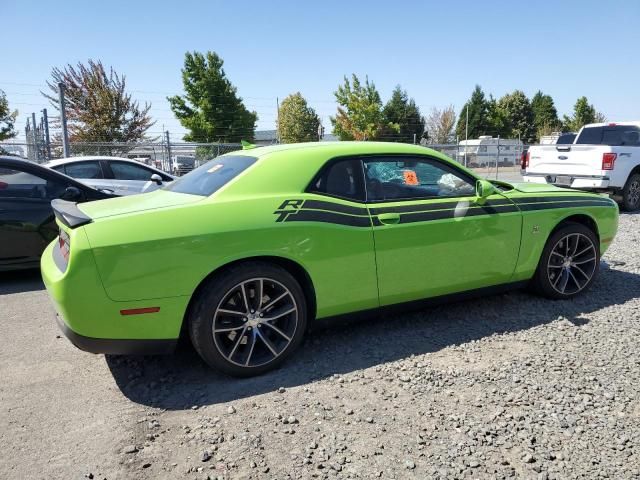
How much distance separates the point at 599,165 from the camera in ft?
29.7

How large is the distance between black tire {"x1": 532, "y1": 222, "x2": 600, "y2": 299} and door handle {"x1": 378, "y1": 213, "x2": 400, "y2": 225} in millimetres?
1595

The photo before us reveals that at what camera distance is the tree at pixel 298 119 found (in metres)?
43.4

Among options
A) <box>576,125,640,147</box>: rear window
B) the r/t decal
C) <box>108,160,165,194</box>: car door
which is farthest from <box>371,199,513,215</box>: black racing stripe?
<box>576,125,640,147</box>: rear window

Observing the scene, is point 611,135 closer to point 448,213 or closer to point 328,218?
point 448,213

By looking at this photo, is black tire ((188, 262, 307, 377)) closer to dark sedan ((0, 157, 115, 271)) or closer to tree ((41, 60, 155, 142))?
dark sedan ((0, 157, 115, 271))

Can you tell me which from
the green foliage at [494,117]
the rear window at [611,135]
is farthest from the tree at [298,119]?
the rear window at [611,135]

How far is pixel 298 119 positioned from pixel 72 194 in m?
39.7

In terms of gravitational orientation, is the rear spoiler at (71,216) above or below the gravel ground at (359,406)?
above

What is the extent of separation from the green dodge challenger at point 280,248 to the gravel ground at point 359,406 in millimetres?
307

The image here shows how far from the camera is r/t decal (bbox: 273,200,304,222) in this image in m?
3.03

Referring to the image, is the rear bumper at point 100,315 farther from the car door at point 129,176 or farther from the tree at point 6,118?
the tree at point 6,118

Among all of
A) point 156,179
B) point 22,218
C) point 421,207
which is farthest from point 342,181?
point 22,218

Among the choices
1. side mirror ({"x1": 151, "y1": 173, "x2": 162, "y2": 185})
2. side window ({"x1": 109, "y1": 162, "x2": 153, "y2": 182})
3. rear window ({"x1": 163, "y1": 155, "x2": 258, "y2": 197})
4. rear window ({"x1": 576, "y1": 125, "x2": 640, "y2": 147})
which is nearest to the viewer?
rear window ({"x1": 163, "y1": 155, "x2": 258, "y2": 197})

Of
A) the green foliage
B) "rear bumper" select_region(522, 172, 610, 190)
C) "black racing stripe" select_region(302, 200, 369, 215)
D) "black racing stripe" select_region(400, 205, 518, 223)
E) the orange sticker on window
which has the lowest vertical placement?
"rear bumper" select_region(522, 172, 610, 190)
